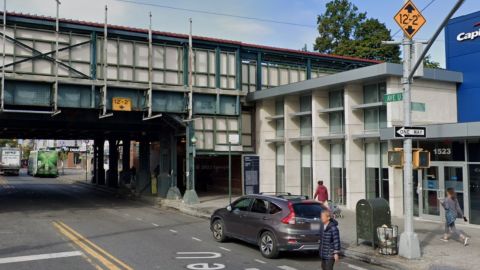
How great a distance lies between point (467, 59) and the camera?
2206cm

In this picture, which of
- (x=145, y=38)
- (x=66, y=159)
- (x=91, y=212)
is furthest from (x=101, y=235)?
(x=66, y=159)

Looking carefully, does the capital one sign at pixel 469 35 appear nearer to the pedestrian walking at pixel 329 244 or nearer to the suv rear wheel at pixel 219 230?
the suv rear wheel at pixel 219 230

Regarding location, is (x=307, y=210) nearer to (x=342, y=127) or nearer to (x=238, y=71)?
(x=342, y=127)

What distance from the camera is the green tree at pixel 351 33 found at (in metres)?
58.4

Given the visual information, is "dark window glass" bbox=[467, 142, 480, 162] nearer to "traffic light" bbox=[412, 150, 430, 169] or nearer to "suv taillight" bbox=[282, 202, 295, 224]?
"traffic light" bbox=[412, 150, 430, 169]

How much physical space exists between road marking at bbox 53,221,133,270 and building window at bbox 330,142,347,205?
41.0 feet

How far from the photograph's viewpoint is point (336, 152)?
24047mm

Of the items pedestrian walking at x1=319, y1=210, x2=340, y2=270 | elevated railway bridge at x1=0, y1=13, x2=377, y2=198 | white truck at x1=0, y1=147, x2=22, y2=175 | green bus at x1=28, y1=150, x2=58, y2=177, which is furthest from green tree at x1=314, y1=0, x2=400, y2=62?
pedestrian walking at x1=319, y1=210, x2=340, y2=270

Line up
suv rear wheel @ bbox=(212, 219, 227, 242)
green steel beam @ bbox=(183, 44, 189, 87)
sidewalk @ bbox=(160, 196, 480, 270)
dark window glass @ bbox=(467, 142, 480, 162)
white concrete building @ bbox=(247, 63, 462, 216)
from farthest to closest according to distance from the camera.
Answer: green steel beam @ bbox=(183, 44, 189, 87), white concrete building @ bbox=(247, 63, 462, 216), dark window glass @ bbox=(467, 142, 480, 162), suv rear wheel @ bbox=(212, 219, 227, 242), sidewalk @ bbox=(160, 196, 480, 270)

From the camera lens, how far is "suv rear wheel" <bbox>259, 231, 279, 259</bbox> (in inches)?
479

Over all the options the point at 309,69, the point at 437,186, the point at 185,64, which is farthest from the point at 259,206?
the point at 309,69

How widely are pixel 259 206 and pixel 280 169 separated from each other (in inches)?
613

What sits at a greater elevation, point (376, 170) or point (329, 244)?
point (376, 170)

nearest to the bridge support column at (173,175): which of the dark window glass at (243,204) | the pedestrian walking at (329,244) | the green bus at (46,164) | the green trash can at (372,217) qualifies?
the dark window glass at (243,204)
